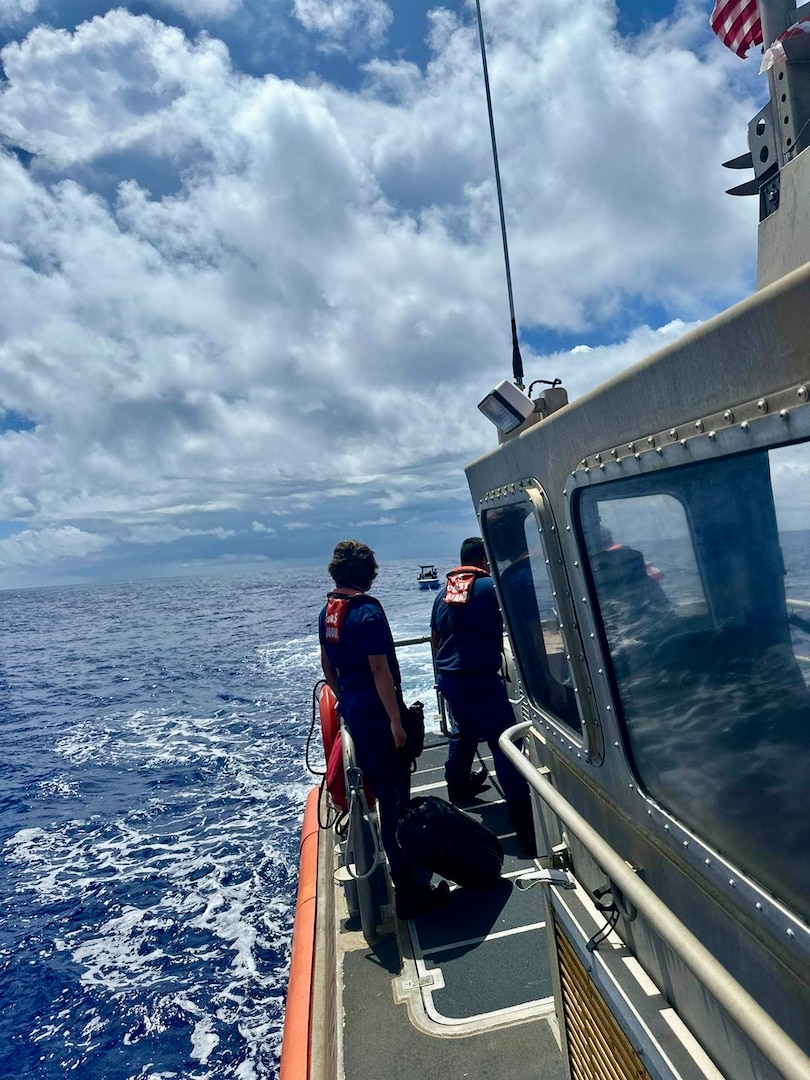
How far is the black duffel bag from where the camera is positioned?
14.3 feet

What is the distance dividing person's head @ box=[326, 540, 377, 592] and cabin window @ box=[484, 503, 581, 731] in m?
1.42

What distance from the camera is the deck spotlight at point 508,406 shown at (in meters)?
2.33

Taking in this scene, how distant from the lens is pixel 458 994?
3740mm

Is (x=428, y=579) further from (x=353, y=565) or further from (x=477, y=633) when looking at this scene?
(x=353, y=565)

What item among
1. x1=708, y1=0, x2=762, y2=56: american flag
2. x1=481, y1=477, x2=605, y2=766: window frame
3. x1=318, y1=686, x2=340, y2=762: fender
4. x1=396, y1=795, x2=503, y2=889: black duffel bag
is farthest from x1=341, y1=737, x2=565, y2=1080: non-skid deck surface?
x1=708, y1=0, x2=762, y2=56: american flag

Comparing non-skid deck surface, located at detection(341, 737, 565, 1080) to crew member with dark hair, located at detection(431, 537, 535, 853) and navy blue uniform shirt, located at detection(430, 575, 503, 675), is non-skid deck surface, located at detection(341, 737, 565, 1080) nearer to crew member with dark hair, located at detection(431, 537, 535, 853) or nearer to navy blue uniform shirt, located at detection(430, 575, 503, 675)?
crew member with dark hair, located at detection(431, 537, 535, 853)

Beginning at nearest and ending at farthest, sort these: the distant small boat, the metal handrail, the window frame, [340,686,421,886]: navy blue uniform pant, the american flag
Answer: the metal handrail → the window frame → the american flag → [340,686,421,886]: navy blue uniform pant → the distant small boat

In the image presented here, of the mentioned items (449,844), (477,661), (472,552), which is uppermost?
(472,552)

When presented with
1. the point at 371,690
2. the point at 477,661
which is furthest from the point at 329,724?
the point at 477,661

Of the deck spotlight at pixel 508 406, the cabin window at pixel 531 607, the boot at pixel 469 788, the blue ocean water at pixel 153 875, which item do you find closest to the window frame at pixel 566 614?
the cabin window at pixel 531 607

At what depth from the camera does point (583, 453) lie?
1.91 metres

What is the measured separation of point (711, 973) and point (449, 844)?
3.24m

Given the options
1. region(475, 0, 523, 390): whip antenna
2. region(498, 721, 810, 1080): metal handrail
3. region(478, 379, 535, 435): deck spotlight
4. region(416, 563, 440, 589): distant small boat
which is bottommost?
region(416, 563, 440, 589): distant small boat

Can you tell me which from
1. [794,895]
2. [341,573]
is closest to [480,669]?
[341,573]
